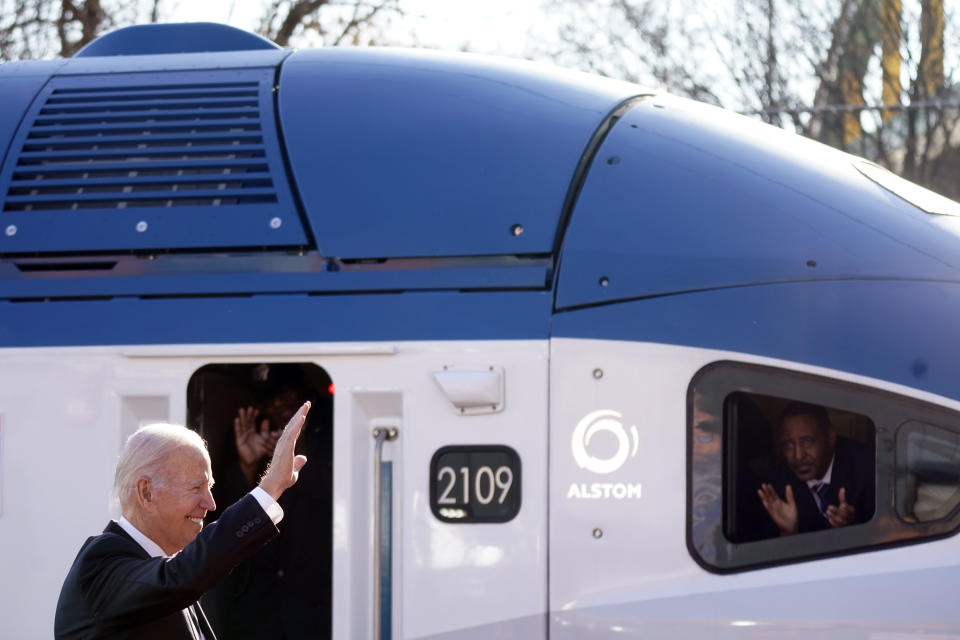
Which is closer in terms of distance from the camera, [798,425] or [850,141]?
[798,425]

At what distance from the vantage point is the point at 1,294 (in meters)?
4.50

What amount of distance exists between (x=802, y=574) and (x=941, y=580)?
38 centimetres

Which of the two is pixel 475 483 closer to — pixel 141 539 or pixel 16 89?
pixel 141 539

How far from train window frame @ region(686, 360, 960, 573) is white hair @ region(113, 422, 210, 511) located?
1.55m

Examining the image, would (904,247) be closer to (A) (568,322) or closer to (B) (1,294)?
(A) (568,322)

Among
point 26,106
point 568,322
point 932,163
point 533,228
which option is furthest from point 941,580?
point 932,163

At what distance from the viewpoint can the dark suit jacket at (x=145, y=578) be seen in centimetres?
295

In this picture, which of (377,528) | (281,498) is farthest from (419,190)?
(281,498)

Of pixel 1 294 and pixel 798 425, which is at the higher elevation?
pixel 1 294

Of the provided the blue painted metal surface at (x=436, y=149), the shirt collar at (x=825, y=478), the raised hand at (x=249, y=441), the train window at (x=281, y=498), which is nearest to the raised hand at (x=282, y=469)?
the blue painted metal surface at (x=436, y=149)

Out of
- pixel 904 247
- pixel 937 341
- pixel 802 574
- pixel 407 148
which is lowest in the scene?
pixel 802 574

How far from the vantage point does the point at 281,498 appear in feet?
17.4

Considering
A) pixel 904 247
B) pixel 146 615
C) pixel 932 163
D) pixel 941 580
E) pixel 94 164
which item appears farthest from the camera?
pixel 932 163

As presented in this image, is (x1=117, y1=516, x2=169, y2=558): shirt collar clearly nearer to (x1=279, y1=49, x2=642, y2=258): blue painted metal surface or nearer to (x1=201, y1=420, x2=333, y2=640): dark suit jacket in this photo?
(x1=279, y1=49, x2=642, y2=258): blue painted metal surface
